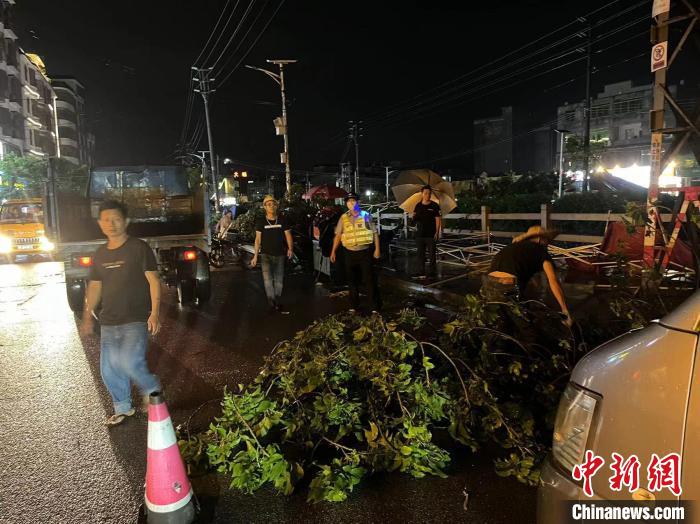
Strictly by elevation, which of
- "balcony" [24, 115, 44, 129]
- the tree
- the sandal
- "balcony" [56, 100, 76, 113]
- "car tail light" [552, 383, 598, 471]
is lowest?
the sandal

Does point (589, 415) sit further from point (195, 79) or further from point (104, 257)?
point (195, 79)

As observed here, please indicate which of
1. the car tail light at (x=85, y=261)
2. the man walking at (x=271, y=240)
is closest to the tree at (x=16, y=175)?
the car tail light at (x=85, y=261)

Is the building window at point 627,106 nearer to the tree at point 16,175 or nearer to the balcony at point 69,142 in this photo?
the tree at point 16,175

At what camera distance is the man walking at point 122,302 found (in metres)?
4.13

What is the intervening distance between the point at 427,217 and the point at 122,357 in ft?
22.3

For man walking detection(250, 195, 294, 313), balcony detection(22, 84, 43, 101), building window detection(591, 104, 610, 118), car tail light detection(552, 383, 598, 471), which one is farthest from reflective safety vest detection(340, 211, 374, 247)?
building window detection(591, 104, 610, 118)

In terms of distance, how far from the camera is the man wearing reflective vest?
7320 millimetres

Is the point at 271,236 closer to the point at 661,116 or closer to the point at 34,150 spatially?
the point at 661,116

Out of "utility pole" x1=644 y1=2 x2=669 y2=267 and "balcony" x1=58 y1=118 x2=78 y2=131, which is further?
"balcony" x1=58 y1=118 x2=78 y2=131

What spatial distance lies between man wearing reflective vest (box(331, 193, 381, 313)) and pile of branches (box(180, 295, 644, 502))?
307 cm

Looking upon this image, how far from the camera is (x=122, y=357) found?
13.7 feet

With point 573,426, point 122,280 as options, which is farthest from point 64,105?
point 573,426

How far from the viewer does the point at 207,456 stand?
359 centimetres

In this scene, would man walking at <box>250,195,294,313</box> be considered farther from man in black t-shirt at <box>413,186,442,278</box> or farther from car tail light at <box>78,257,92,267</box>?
man in black t-shirt at <box>413,186,442,278</box>
